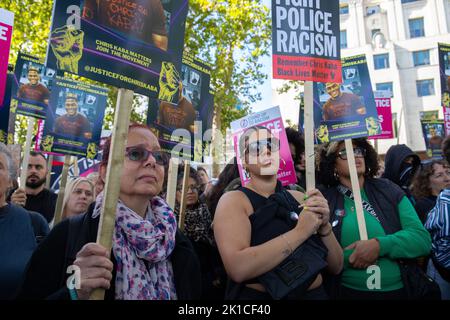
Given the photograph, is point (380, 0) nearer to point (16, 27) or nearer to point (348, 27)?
point (348, 27)

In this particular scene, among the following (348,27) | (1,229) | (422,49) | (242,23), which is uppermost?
(348,27)

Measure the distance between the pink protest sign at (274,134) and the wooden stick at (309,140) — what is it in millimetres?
599

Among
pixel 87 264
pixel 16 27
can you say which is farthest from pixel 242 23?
pixel 87 264

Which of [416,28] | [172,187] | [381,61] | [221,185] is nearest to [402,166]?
[221,185]

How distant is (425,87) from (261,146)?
2936 cm

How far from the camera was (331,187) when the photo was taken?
2.98m

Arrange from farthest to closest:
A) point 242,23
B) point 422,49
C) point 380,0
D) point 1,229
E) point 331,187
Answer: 1. point 380,0
2. point 422,49
3. point 242,23
4. point 331,187
5. point 1,229

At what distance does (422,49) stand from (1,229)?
104 ft

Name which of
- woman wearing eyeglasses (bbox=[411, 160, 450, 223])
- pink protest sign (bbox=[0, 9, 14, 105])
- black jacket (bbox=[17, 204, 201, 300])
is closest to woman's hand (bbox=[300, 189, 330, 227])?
black jacket (bbox=[17, 204, 201, 300])

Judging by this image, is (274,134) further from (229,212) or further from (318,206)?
(229,212)

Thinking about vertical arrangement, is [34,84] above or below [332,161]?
above

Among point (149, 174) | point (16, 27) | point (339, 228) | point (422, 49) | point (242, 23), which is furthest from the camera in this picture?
point (422, 49)

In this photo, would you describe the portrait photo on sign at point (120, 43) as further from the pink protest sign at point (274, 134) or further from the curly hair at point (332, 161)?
the curly hair at point (332, 161)

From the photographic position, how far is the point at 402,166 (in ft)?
14.0
